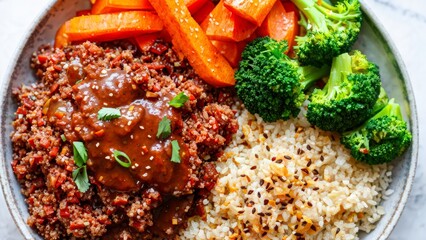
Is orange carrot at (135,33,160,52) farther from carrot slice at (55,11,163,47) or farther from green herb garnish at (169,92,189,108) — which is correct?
green herb garnish at (169,92,189,108)

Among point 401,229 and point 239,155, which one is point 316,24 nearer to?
point 239,155

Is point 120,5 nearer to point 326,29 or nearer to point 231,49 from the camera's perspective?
point 231,49

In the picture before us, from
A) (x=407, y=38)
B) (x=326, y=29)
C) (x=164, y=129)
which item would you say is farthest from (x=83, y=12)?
(x=407, y=38)

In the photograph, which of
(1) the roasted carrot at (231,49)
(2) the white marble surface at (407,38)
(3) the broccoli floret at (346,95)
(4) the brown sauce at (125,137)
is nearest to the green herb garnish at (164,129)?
(4) the brown sauce at (125,137)

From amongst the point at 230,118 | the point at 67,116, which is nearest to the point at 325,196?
the point at 230,118

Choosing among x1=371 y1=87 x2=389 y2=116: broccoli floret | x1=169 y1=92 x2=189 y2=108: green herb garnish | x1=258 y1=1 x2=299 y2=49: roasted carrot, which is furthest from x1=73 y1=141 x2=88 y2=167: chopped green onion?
x1=371 y1=87 x2=389 y2=116: broccoli floret

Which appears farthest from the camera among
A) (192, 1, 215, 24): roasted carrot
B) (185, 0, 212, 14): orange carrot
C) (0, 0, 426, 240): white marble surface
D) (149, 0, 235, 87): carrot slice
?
(0, 0, 426, 240): white marble surface
